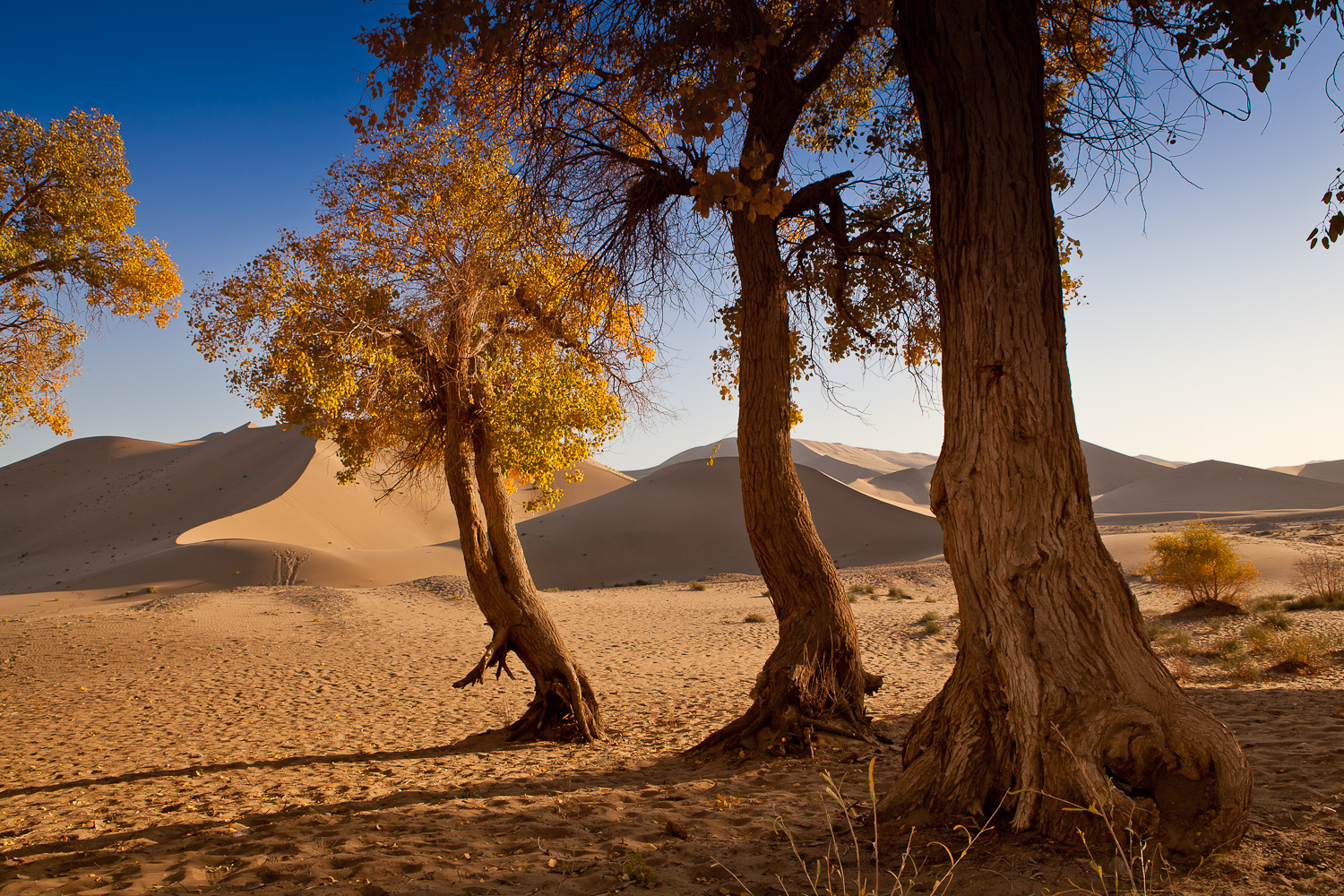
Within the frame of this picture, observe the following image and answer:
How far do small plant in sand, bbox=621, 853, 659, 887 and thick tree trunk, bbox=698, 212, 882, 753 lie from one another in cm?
276

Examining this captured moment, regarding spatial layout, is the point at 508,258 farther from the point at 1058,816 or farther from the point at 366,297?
the point at 1058,816

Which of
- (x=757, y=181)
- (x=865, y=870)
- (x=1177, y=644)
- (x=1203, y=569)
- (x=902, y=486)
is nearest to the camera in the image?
(x=865, y=870)

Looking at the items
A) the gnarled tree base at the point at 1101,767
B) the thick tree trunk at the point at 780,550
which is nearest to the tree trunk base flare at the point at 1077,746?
the gnarled tree base at the point at 1101,767

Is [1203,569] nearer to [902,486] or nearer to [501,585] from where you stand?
[501,585]

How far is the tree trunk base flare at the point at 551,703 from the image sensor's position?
780 cm

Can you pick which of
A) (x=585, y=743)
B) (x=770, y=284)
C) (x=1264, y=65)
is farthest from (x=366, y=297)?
(x=1264, y=65)

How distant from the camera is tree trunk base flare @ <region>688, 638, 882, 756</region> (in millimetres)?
6020

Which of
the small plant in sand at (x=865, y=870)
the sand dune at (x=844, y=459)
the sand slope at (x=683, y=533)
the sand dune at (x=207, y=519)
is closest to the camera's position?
the small plant in sand at (x=865, y=870)

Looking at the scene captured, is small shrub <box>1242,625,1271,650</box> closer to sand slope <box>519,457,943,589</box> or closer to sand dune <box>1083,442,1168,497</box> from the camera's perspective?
sand slope <box>519,457,943,589</box>

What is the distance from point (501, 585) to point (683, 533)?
34.1 m

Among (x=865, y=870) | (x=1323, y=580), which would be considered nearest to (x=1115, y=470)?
(x=1323, y=580)

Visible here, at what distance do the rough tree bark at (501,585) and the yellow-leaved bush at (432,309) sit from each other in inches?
8.2

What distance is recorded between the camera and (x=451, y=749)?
24.9ft

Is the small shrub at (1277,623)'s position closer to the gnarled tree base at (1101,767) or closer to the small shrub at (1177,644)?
the small shrub at (1177,644)
